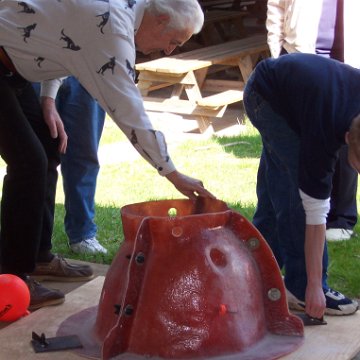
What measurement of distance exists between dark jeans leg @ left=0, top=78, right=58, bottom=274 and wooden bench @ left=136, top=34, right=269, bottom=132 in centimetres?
531

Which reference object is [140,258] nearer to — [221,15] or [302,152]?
[302,152]

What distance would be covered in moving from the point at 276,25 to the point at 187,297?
306 cm

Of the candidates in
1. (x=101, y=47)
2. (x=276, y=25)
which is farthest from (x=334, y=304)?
(x=276, y=25)

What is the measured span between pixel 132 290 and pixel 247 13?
11.5 m

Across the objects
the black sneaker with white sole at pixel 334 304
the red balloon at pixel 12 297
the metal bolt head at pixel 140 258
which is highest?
the metal bolt head at pixel 140 258

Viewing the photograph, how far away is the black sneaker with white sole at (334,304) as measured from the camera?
3.71 meters

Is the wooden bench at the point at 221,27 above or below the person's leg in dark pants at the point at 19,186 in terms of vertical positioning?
below

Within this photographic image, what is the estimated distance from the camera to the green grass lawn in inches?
192

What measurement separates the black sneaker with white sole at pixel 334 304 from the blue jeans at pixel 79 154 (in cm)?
157

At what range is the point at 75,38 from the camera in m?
3.34

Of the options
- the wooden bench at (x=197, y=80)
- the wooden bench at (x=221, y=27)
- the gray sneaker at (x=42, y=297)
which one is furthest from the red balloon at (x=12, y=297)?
the wooden bench at (x=221, y=27)

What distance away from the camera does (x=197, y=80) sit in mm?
9867

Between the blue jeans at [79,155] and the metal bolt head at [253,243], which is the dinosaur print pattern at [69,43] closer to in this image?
the metal bolt head at [253,243]

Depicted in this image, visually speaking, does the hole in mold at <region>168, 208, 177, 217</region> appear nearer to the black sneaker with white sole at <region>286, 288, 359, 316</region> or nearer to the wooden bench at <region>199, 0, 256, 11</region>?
the black sneaker with white sole at <region>286, 288, 359, 316</region>
